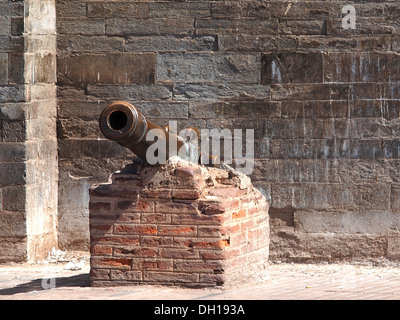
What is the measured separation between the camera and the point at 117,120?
20.5 feet

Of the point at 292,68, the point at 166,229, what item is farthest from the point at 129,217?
the point at 292,68

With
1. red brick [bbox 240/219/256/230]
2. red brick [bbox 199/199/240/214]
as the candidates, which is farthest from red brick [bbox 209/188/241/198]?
red brick [bbox 240/219/256/230]

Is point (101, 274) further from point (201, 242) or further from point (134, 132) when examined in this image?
point (134, 132)

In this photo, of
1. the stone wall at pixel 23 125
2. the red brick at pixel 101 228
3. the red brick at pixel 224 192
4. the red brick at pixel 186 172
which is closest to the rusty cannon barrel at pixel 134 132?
the red brick at pixel 186 172

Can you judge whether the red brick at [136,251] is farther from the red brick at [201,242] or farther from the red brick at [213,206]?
the red brick at [213,206]

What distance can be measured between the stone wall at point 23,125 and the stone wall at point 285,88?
A: 418mm

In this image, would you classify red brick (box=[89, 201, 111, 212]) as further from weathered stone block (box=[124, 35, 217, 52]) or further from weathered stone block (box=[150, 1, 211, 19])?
weathered stone block (box=[150, 1, 211, 19])

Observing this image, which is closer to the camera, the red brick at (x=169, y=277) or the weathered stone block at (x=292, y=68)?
the red brick at (x=169, y=277)

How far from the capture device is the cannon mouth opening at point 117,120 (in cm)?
622

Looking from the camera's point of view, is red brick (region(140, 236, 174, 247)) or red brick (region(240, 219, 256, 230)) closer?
red brick (region(140, 236, 174, 247))

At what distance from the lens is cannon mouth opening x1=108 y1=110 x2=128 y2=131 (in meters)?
6.22

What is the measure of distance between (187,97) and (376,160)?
2100mm

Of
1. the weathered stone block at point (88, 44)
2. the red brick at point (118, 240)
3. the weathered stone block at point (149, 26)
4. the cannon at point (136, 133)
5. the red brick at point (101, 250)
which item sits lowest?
the red brick at point (101, 250)

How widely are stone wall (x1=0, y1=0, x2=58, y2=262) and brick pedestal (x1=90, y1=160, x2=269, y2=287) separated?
2.03 meters
